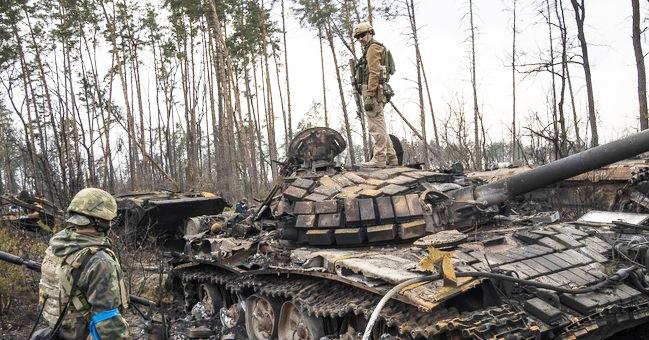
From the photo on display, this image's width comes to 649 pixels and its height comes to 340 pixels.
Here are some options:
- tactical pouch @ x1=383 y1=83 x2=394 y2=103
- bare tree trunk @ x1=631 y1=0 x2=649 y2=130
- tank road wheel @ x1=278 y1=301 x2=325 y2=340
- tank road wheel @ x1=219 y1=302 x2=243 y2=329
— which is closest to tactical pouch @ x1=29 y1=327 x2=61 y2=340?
tank road wheel @ x1=278 y1=301 x2=325 y2=340

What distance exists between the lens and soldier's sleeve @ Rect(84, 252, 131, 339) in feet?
11.4

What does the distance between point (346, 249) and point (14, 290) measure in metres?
6.04

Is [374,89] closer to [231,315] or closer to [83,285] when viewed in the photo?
[231,315]

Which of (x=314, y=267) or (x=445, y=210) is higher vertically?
(x=445, y=210)

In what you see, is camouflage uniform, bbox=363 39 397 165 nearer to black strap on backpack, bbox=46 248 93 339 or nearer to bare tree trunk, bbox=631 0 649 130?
black strap on backpack, bbox=46 248 93 339

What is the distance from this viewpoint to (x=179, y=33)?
28312 millimetres

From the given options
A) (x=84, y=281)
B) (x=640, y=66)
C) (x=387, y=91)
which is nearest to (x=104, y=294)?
(x=84, y=281)

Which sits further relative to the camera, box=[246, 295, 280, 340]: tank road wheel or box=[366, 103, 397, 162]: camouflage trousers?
box=[366, 103, 397, 162]: camouflage trousers

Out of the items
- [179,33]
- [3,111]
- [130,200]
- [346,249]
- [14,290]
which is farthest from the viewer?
[3,111]

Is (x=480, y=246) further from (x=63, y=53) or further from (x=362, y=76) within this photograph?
(x=63, y=53)

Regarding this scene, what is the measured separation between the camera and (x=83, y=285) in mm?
3535

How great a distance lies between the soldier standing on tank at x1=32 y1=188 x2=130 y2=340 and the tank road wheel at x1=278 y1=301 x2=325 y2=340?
8.53ft

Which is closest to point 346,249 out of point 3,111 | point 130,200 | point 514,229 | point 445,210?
point 445,210

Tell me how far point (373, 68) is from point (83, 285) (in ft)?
16.2
